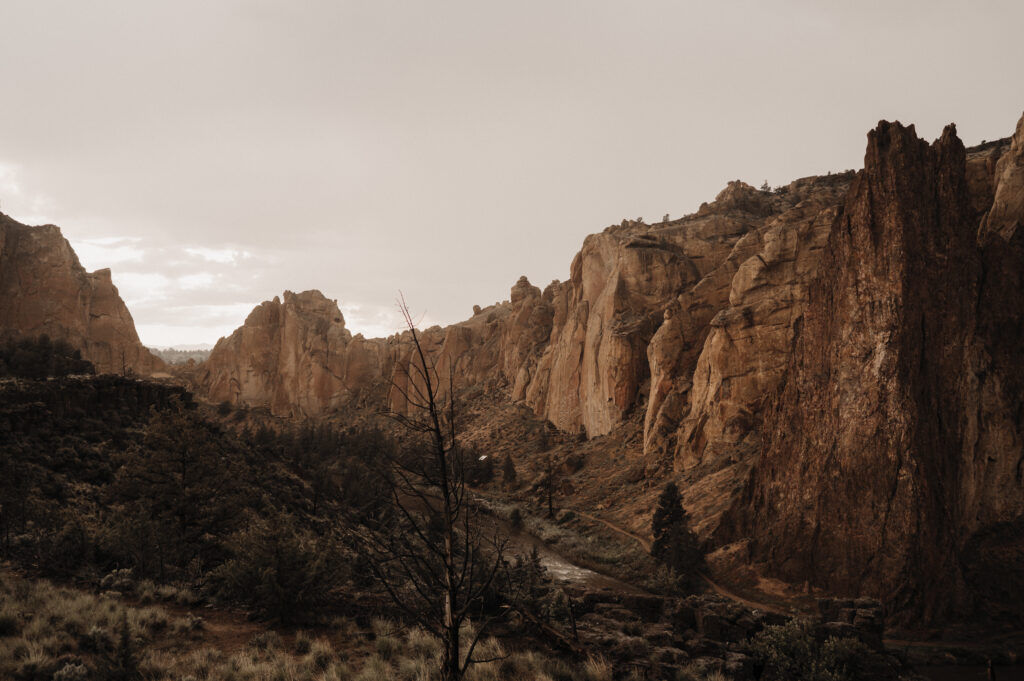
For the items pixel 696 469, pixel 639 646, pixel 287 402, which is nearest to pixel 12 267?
pixel 287 402

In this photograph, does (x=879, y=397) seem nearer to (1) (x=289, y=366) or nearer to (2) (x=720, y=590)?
(2) (x=720, y=590)

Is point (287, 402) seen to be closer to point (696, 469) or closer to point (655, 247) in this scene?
point (655, 247)

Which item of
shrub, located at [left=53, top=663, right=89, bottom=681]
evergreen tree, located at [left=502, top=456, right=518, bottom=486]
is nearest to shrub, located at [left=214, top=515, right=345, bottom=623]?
shrub, located at [left=53, top=663, right=89, bottom=681]

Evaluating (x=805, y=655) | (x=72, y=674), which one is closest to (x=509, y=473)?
(x=805, y=655)

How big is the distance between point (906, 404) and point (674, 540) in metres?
11.6

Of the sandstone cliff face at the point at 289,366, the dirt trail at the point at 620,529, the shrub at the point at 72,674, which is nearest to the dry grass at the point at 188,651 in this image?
the shrub at the point at 72,674

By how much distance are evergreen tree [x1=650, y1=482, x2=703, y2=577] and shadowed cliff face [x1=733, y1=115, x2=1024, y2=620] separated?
3.03m

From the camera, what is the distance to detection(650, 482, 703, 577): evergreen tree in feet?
87.6

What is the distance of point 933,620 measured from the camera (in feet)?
69.5

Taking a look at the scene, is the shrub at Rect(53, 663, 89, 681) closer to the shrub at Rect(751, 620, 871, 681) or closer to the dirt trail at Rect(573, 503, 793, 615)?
the shrub at Rect(751, 620, 871, 681)

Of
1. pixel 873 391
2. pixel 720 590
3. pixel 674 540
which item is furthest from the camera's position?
pixel 674 540

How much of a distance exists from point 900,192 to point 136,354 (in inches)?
3456

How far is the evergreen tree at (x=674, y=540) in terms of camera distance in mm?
26688

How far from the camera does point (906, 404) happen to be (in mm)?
23375
